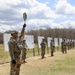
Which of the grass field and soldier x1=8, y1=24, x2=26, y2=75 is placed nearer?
soldier x1=8, y1=24, x2=26, y2=75

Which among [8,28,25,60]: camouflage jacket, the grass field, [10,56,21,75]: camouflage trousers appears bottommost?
the grass field

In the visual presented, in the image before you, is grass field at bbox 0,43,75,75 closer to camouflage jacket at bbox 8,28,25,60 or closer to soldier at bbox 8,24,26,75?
soldier at bbox 8,24,26,75

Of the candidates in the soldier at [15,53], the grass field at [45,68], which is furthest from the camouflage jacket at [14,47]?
the grass field at [45,68]

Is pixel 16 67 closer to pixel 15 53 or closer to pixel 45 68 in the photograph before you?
pixel 15 53

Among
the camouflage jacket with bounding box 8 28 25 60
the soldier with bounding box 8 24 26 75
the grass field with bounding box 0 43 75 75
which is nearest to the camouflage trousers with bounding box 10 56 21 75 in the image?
the soldier with bounding box 8 24 26 75

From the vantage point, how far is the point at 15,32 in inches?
501

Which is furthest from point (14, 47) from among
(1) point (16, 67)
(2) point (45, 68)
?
(2) point (45, 68)

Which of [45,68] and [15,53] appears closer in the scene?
[15,53]

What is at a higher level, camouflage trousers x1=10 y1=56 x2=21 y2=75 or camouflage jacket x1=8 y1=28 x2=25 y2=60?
camouflage jacket x1=8 y1=28 x2=25 y2=60

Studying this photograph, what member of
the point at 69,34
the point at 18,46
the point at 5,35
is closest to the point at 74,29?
the point at 69,34

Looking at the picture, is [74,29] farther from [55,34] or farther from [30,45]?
[30,45]

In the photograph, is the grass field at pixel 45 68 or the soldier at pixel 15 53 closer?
the soldier at pixel 15 53

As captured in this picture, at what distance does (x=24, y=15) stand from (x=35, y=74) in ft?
15.9

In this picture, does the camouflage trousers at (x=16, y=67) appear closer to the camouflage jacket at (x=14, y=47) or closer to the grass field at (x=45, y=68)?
the camouflage jacket at (x=14, y=47)
